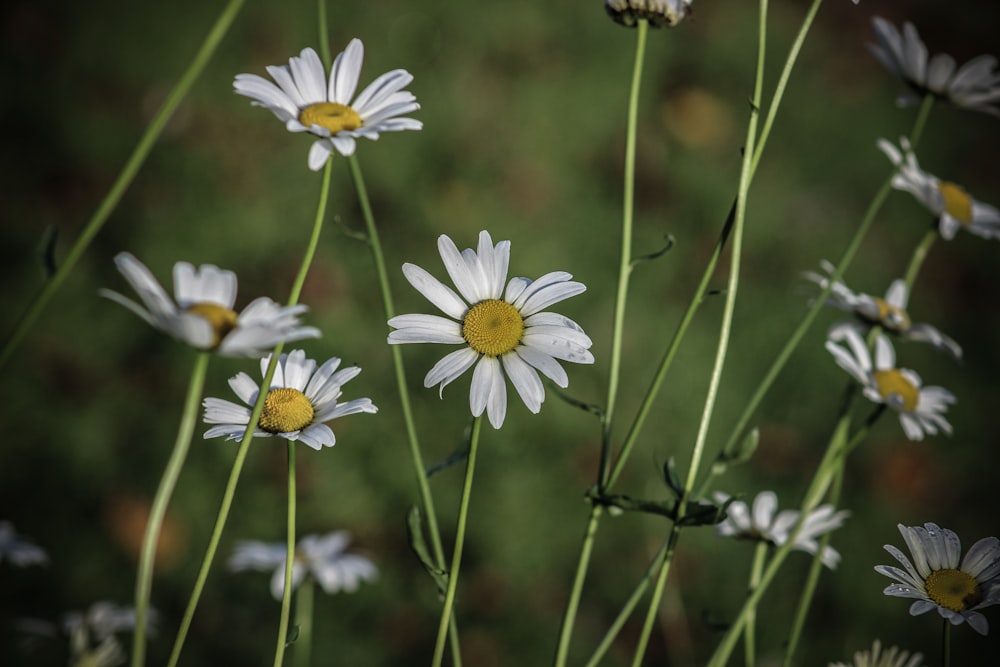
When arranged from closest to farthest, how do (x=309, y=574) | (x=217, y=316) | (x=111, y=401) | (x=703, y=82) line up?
(x=217, y=316) < (x=309, y=574) < (x=111, y=401) < (x=703, y=82)

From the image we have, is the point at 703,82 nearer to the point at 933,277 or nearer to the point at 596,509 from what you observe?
the point at 933,277

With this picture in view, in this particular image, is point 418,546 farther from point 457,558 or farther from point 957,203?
point 957,203

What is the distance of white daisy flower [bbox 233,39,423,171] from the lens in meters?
0.48

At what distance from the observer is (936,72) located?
0.70 meters

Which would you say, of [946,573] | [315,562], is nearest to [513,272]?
[315,562]

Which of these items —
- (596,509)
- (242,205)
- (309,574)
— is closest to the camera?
(596,509)

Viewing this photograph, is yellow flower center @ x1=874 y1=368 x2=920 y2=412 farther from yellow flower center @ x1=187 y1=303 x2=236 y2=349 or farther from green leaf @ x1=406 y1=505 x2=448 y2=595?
yellow flower center @ x1=187 y1=303 x2=236 y2=349

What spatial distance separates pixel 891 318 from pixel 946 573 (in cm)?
27

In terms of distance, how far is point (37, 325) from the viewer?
4.75 feet

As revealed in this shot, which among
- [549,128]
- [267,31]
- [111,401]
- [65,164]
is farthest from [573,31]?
[111,401]

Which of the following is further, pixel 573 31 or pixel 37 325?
pixel 573 31

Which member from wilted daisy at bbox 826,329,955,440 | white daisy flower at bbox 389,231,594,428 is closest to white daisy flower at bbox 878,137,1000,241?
wilted daisy at bbox 826,329,955,440

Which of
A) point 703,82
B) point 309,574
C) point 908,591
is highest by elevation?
point 703,82

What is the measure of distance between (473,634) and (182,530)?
466 millimetres
